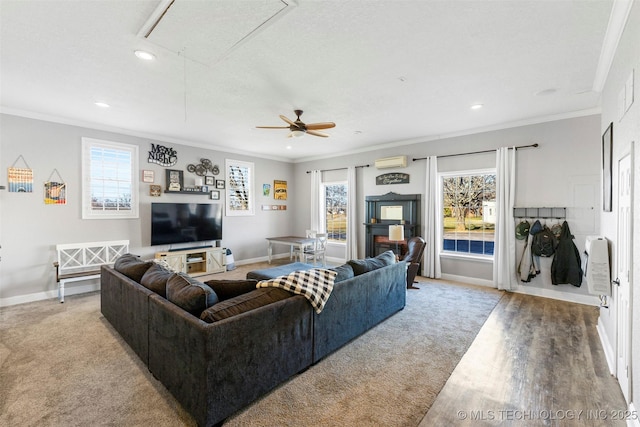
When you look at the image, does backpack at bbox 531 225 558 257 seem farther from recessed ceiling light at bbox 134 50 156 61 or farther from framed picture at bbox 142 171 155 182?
framed picture at bbox 142 171 155 182

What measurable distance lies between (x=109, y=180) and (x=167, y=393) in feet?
13.9

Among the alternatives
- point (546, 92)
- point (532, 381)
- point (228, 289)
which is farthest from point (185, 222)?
point (546, 92)

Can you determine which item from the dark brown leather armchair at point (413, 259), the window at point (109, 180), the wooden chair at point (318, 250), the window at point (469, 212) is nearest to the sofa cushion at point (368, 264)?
the dark brown leather armchair at point (413, 259)

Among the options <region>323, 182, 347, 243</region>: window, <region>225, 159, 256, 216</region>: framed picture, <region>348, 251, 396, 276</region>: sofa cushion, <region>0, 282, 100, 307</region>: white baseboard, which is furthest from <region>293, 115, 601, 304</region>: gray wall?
<region>0, 282, 100, 307</region>: white baseboard

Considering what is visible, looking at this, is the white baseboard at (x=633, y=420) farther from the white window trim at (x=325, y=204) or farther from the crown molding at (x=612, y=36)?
the white window trim at (x=325, y=204)

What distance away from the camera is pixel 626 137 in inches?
82.0

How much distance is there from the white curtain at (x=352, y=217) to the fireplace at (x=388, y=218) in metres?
0.35

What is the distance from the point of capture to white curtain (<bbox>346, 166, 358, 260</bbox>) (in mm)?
6637

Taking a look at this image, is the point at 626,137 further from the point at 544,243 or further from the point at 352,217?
the point at 352,217

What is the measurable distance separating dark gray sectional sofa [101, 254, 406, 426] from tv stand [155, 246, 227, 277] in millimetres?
2296

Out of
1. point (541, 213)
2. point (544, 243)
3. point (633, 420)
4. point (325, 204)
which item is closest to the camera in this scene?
→ point (633, 420)

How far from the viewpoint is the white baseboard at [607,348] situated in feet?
7.82

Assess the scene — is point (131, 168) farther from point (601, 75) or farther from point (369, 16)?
point (601, 75)

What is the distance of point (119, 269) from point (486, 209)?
5.60m
